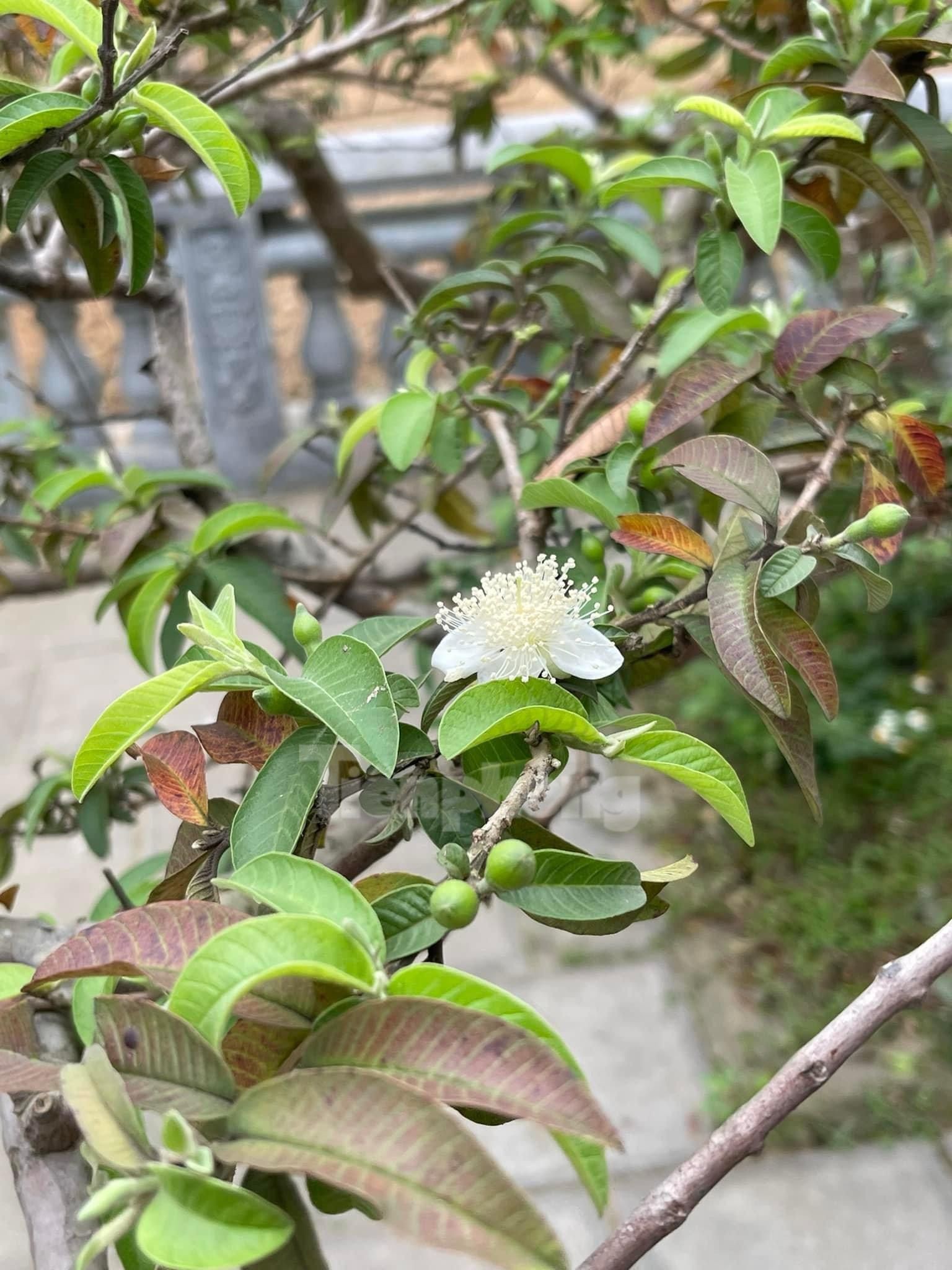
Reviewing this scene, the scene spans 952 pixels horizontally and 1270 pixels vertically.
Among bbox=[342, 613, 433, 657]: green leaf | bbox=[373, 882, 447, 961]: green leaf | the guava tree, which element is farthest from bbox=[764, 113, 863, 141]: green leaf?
bbox=[373, 882, 447, 961]: green leaf

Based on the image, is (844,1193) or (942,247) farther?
(942,247)

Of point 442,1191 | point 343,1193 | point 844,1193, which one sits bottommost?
point 844,1193

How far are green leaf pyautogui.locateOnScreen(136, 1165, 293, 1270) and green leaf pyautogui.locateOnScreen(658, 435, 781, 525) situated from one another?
1.13 feet

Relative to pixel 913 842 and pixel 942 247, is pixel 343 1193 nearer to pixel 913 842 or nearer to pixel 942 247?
pixel 913 842

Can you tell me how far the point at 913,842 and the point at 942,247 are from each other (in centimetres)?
125

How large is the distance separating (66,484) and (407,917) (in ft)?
2.12

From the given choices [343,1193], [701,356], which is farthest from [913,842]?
[343,1193]

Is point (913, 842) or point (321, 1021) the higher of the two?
point (321, 1021)

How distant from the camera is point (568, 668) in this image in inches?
19.7

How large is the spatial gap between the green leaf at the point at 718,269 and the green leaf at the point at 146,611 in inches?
16.5

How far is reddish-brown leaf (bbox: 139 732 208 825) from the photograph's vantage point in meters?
0.46

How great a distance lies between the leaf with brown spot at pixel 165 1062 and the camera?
0.32 meters

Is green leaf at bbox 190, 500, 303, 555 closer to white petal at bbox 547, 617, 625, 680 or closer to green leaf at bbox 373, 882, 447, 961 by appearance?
white petal at bbox 547, 617, 625, 680

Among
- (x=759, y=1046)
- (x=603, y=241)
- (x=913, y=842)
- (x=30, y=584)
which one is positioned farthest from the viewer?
(x=913, y=842)
